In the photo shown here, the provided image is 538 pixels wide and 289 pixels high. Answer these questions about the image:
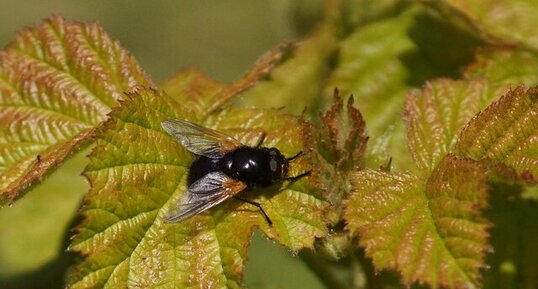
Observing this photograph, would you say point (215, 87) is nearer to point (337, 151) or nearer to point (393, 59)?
point (337, 151)

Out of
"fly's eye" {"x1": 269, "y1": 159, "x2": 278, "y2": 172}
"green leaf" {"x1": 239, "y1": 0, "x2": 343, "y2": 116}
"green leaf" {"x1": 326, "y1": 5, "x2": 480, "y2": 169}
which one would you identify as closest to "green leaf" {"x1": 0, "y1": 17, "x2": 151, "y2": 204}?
"fly's eye" {"x1": 269, "y1": 159, "x2": 278, "y2": 172}

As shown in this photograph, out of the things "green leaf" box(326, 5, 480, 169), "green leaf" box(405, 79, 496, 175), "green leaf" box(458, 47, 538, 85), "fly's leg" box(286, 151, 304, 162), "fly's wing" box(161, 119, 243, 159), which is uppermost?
"green leaf" box(326, 5, 480, 169)

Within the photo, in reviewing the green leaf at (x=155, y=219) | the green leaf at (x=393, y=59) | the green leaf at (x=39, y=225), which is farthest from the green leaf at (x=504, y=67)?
the green leaf at (x=39, y=225)

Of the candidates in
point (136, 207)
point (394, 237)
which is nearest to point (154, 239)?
point (136, 207)

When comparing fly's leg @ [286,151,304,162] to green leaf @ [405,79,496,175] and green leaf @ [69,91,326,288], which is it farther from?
green leaf @ [405,79,496,175]

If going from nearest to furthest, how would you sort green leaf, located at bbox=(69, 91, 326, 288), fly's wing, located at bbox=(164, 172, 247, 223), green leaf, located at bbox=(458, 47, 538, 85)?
1. green leaf, located at bbox=(69, 91, 326, 288)
2. fly's wing, located at bbox=(164, 172, 247, 223)
3. green leaf, located at bbox=(458, 47, 538, 85)

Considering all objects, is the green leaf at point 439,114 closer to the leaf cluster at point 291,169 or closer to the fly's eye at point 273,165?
the leaf cluster at point 291,169
